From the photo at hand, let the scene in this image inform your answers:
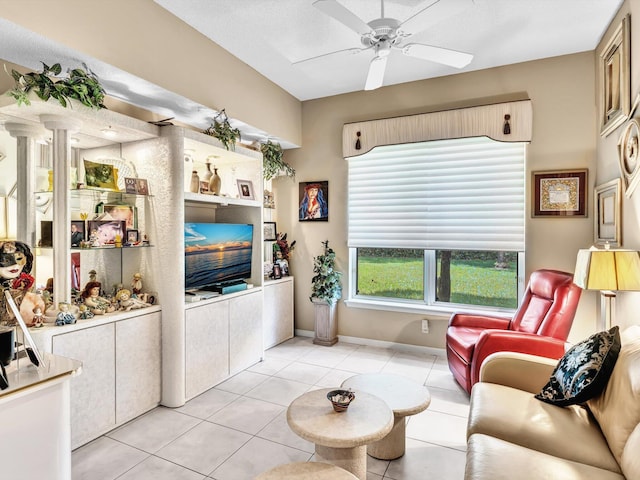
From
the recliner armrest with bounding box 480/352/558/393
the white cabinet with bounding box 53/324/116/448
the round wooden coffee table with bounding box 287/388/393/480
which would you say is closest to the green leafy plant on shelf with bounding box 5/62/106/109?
the white cabinet with bounding box 53/324/116/448

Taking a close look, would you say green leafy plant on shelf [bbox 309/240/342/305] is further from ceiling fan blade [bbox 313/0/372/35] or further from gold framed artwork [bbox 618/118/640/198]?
gold framed artwork [bbox 618/118/640/198]

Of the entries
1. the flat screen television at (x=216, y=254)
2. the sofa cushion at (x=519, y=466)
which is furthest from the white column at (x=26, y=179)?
the sofa cushion at (x=519, y=466)

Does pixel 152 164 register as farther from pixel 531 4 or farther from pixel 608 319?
pixel 608 319

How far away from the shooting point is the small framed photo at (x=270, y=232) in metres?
4.59

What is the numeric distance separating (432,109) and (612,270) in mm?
2467

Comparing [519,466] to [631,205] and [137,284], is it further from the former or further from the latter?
[137,284]

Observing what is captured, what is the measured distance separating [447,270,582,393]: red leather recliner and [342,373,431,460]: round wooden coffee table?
77cm

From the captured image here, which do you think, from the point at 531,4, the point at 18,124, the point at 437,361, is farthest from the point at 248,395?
the point at 531,4

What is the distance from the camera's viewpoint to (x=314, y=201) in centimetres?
467

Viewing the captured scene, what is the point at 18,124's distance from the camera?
2.37m

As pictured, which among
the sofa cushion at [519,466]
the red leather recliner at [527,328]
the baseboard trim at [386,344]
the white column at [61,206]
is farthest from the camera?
the baseboard trim at [386,344]

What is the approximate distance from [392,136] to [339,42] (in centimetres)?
129

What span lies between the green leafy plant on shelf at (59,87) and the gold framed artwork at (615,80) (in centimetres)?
367

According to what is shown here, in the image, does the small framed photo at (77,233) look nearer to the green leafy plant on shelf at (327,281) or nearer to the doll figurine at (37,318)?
the doll figurine at (37,318)
